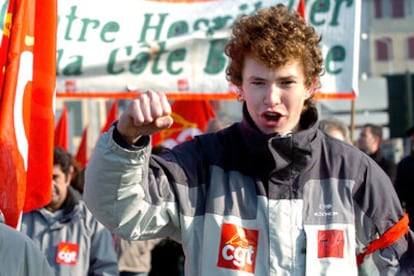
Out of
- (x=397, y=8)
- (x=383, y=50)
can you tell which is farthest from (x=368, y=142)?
(x=397, y=8)

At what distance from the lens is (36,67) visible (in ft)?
15.5

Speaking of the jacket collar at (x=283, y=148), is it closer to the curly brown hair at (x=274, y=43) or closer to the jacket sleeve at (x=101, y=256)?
the curly brown hair at (x=274, y=43)

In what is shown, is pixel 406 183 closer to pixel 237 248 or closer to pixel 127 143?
pixel 237 248

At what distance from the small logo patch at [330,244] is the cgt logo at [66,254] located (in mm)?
2972

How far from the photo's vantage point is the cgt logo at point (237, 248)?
10.7 feet

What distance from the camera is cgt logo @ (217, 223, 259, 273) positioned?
327 cm

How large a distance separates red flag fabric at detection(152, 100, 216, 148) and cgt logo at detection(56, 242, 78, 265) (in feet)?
14.8

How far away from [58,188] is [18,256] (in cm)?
319

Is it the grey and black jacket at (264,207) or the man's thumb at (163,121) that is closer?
the man's thumb at (163,121)

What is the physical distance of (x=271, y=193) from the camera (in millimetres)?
3312

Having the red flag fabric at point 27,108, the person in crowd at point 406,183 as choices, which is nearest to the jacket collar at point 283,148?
the red flag fabric at point 27,108

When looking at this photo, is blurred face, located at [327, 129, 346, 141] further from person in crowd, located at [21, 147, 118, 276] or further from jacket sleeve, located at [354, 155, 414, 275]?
jacket sleeve, located at [354, 155, 414, 275]

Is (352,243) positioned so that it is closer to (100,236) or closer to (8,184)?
(8,184)

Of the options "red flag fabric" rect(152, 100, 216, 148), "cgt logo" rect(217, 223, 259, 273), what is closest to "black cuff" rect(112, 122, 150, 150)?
"cgt logo" rect(217, 223, 259, 273)
